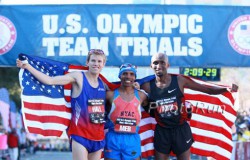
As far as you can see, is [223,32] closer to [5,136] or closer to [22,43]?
[22,43]

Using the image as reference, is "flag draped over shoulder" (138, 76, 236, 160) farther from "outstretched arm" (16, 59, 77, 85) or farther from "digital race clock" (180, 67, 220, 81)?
"digital race clock" (180, 67, 220, 81)

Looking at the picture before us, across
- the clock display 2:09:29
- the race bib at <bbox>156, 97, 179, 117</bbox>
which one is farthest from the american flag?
the clock display 2:09:29

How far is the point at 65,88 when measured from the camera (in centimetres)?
1012

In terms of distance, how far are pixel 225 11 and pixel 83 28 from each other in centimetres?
318

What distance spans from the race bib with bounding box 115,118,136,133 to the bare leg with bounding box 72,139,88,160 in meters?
0.62

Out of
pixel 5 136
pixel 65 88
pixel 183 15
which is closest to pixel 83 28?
pixel 183 15

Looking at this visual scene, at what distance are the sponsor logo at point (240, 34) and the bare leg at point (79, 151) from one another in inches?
244

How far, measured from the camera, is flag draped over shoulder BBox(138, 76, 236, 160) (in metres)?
11.0

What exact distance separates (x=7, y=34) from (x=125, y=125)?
556 centimetres

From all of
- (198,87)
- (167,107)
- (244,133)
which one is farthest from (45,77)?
(244,133)

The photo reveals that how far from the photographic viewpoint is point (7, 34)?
45.8ft

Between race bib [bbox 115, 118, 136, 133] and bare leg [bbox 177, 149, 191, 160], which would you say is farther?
bare leg [bbox 177, 149, 191, 160]

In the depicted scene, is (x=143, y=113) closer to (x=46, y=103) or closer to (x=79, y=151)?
(x=46, y=103)

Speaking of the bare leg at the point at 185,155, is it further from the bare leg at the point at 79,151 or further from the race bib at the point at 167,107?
the bare leg at the point at 79,151
